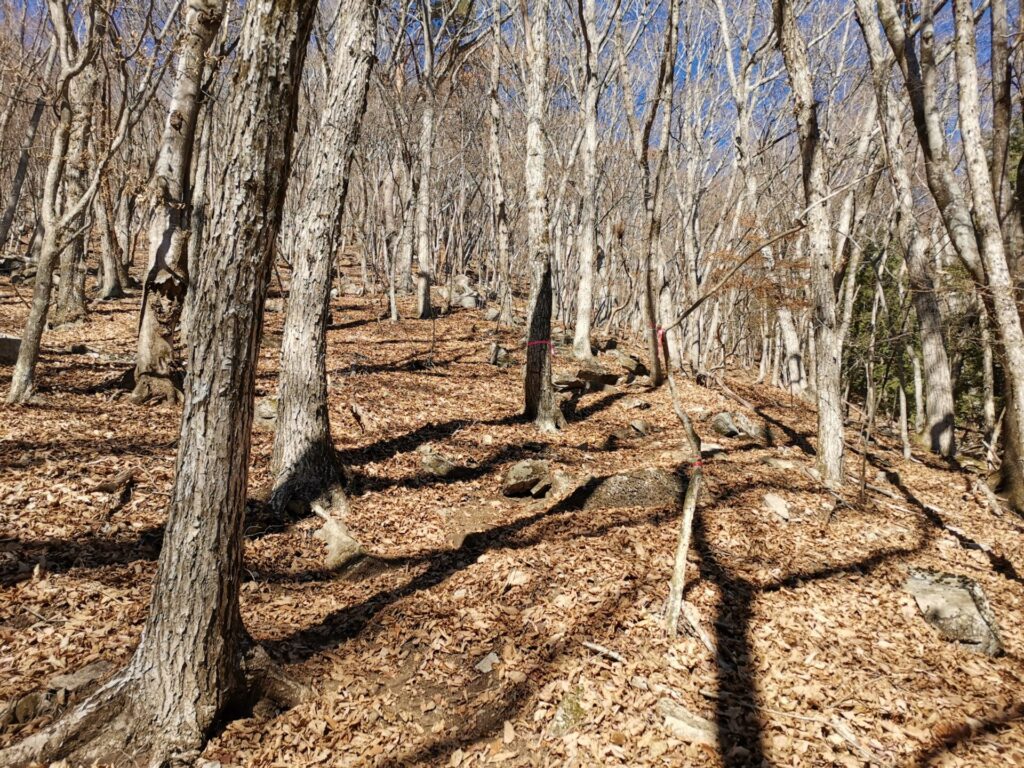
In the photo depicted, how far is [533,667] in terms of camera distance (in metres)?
3.74

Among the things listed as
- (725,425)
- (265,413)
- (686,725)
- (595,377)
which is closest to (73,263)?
(265,413)

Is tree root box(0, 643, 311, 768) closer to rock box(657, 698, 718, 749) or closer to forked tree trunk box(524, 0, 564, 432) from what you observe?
rock box(657, 698, 718, 749)

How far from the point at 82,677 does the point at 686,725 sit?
11.8 feet

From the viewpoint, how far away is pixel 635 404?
1012 centimetres

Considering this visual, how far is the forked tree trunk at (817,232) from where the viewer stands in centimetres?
659

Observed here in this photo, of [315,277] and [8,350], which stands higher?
[315,277]

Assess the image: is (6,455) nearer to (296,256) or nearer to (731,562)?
(296,256)

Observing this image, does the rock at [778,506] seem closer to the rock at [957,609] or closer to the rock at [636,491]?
the rock at [636,491]

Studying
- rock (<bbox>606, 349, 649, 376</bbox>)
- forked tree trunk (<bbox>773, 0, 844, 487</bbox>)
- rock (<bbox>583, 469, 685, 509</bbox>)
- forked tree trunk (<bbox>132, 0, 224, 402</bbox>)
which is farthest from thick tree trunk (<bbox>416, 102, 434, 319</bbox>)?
rock (<bbox>583, 469, 685, 509</bbox>)

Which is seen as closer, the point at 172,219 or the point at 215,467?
the point at 215,467

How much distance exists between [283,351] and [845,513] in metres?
6.68

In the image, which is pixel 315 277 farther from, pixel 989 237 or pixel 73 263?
pixel 73 263

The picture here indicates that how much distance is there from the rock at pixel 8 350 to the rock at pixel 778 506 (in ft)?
33.7

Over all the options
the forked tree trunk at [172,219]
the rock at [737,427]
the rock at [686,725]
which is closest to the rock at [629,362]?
the rock at [737,427]
